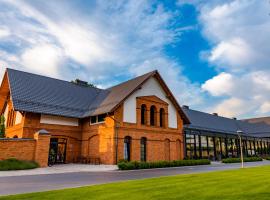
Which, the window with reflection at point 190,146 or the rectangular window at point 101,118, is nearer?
the rectangular window at point 101,118

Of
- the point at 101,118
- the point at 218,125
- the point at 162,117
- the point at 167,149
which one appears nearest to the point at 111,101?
the point at 101,118

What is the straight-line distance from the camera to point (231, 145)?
38656mm

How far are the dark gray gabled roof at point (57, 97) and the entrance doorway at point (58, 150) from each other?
8.89ft

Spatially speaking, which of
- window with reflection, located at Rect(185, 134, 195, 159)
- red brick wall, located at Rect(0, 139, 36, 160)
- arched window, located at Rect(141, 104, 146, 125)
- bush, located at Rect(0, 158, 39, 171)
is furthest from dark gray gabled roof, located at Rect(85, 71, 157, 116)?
window with reflection, located at Rect(185, 134, 195, 159)

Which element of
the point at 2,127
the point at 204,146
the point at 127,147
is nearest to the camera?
the point at 127,147

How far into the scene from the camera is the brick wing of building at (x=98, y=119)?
2195 centimetres

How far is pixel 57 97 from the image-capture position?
24.9 meters

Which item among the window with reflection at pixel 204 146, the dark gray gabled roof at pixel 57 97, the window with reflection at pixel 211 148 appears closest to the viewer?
the dark gray gabled roof at pixel 57 97

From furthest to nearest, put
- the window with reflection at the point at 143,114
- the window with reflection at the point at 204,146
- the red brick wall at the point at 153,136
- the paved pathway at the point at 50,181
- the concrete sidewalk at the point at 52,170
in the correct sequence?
the window with reflection at the point at 204,146 < the window with reflection at the point at 143,114 < the red brick wall at the point at 153,136 < the concrete sidewalk at the point at 52,170 < the paved pathway at the point at 50,181

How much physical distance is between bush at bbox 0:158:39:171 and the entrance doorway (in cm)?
495

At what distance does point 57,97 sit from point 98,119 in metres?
4.95

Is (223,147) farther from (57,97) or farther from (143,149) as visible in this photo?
(57,97)

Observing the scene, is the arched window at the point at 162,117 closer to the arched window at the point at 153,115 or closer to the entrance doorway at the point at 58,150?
the arched window at the point at 153,115

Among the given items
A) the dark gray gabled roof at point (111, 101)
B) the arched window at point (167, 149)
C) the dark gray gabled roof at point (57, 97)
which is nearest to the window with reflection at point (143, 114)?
the dark gray gabled roof at point (57, 97)
